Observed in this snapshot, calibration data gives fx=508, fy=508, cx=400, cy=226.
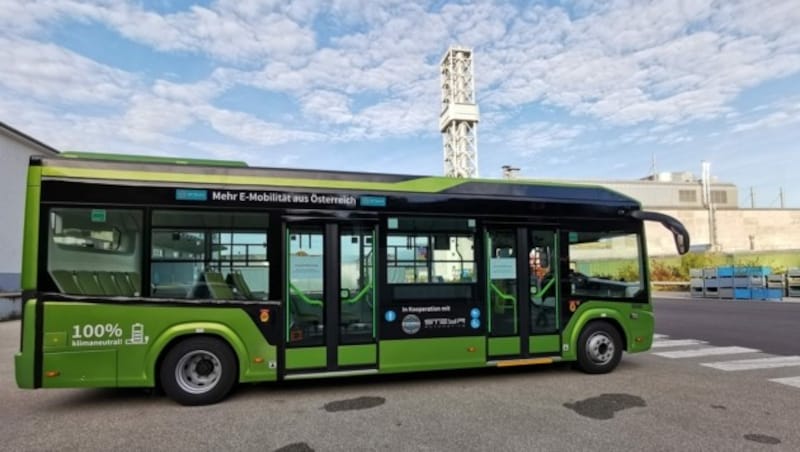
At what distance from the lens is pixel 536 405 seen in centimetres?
614

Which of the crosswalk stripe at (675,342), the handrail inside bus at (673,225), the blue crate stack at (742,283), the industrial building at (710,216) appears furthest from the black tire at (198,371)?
the industrial building at (710,216)

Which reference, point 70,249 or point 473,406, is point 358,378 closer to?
point 473,406

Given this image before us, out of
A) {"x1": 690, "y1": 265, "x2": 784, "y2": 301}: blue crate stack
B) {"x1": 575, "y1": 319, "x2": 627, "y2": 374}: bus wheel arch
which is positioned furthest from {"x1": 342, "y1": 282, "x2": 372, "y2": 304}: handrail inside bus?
{"x1": 690, "y1": 265, "x2": 784, "y2": 301}: blue crate stack

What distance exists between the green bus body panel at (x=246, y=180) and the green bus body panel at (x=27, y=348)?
1.56m

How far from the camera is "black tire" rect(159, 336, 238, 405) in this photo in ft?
20.2

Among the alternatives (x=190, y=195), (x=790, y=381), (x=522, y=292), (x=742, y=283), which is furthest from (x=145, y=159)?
(x=742, y=283)

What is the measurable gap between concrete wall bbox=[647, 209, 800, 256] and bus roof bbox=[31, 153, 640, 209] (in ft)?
165

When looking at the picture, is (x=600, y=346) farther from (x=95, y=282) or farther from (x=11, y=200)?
(x=11, y=200)

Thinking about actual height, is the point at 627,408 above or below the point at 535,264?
below

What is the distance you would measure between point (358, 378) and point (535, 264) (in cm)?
316

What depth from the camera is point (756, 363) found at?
28.1ft

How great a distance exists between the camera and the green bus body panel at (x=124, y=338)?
580cm

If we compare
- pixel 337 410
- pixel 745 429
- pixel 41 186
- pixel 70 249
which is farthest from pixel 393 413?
pixel 41 186

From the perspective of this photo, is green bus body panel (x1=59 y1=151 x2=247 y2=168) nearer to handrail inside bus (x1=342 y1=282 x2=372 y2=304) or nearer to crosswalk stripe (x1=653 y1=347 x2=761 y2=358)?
handrail inside bus (x1=342 y1=282 x2=372 y2=304)
